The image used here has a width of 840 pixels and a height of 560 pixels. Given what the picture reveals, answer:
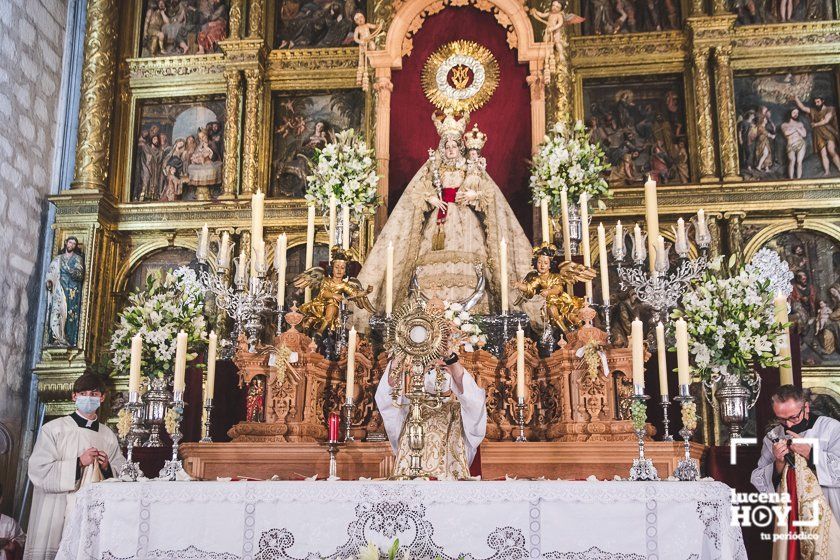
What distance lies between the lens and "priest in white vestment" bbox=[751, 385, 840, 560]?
5895 millimetres

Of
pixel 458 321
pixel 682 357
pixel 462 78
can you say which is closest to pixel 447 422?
pixel 458 321

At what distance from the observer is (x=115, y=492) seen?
4.89 metres

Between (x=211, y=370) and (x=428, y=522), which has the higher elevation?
(x=211, y=370)

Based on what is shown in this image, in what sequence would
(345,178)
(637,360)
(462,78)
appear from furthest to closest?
1. (462,78)
2. (345,178)
3. (637,360)

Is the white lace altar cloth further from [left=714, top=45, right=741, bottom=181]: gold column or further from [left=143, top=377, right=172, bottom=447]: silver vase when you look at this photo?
[left=714, top=45, right=741, bottom=181]: gold column

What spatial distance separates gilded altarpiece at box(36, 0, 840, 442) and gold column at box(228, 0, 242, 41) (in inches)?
0.7

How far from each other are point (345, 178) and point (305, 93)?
3.13 meters

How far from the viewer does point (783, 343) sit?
25.0 ft

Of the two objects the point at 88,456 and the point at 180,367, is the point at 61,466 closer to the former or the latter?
the point at 88,456

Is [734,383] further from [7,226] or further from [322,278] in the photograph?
[7,226]

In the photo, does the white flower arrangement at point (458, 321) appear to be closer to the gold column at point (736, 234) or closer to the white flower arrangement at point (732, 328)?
the white flower arrangement at point (732, 328)

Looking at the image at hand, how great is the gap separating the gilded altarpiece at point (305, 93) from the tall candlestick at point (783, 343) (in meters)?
2.95

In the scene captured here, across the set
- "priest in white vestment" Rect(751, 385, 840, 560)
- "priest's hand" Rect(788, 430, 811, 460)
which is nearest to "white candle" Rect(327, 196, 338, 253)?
"priest in white vestment" Rect(751, 385, 840, 560)

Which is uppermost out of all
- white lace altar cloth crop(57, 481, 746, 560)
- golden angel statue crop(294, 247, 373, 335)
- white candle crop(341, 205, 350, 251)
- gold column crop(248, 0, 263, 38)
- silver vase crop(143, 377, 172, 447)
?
gold column crop(248, 0, 263, 38)
